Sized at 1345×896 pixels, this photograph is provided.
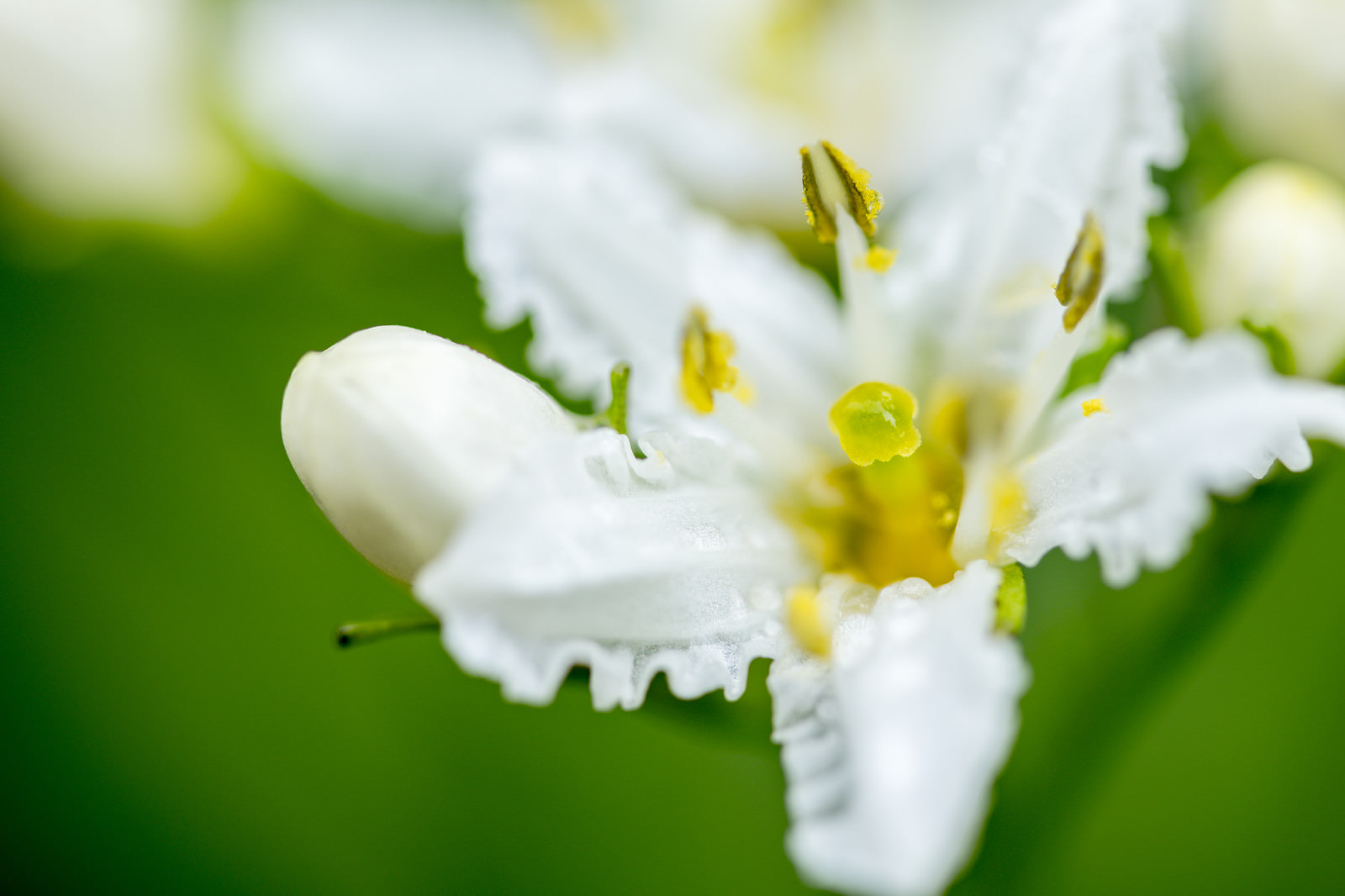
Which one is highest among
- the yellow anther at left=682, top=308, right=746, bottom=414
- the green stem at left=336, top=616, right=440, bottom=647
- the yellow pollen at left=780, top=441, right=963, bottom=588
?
the yellow anther at left=682, top=308, right=746, bottom=414

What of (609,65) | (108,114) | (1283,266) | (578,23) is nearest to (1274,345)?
(1283,266)

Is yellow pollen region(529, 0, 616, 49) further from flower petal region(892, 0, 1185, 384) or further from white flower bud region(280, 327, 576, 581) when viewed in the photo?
white flower bud region(280, 327, 576, 581)

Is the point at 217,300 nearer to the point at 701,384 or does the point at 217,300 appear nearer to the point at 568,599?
the point at 701,384

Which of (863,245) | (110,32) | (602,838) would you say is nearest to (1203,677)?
(602,838)

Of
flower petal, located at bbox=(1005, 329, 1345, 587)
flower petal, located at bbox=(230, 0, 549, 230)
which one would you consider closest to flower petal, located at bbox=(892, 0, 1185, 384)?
flower petal, located at bbox=(1005, 329, 1345, 587)

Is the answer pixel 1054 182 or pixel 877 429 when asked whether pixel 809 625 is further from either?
pixel 1054 182
